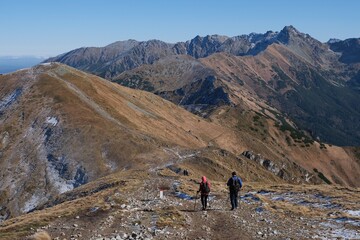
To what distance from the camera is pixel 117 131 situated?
3600 inches

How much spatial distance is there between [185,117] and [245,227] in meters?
154

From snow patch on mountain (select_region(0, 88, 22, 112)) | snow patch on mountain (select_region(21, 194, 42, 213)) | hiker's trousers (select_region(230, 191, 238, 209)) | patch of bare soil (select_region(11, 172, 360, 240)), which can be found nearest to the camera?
patch of bare soil (select_region(11, 172, 360, 240))

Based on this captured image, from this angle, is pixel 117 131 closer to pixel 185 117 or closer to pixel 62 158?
pixel 62 158

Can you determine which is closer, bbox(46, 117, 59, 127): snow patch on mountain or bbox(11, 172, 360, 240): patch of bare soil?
bbox(11, 172, 360, 240): patch of bare soil

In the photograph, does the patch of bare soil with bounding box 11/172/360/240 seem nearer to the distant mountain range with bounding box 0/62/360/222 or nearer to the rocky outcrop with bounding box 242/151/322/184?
the distant mountain range with bounding box 0/62/360/222

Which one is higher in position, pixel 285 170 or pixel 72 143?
pixel 72 143

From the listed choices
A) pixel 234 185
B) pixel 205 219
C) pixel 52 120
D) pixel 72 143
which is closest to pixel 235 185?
pixel 234 185

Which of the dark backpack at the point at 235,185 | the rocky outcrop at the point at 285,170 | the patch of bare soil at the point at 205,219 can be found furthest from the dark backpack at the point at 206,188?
the rocky outcrop at the point at 285,170

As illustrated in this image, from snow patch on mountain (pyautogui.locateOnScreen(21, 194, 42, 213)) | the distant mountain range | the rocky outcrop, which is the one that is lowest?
the rocky outcrop

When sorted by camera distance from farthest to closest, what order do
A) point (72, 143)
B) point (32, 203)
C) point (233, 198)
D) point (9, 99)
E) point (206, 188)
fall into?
1. point (9, 99)
2. point (72, 143)
3. point (32, 203)
4. point (233, 198)
5. point (206, 188)

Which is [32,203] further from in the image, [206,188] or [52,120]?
[206,188]

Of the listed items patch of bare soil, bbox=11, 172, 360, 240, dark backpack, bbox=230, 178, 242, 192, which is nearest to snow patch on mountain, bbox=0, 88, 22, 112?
patch of bare soil, bbox=11, 172, 360, 240

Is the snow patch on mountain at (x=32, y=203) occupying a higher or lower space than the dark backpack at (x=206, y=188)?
lower

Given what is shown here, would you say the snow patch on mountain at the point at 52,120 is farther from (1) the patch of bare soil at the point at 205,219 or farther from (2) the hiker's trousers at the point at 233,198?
(2) the hiker's trousers at the point at 233,198
